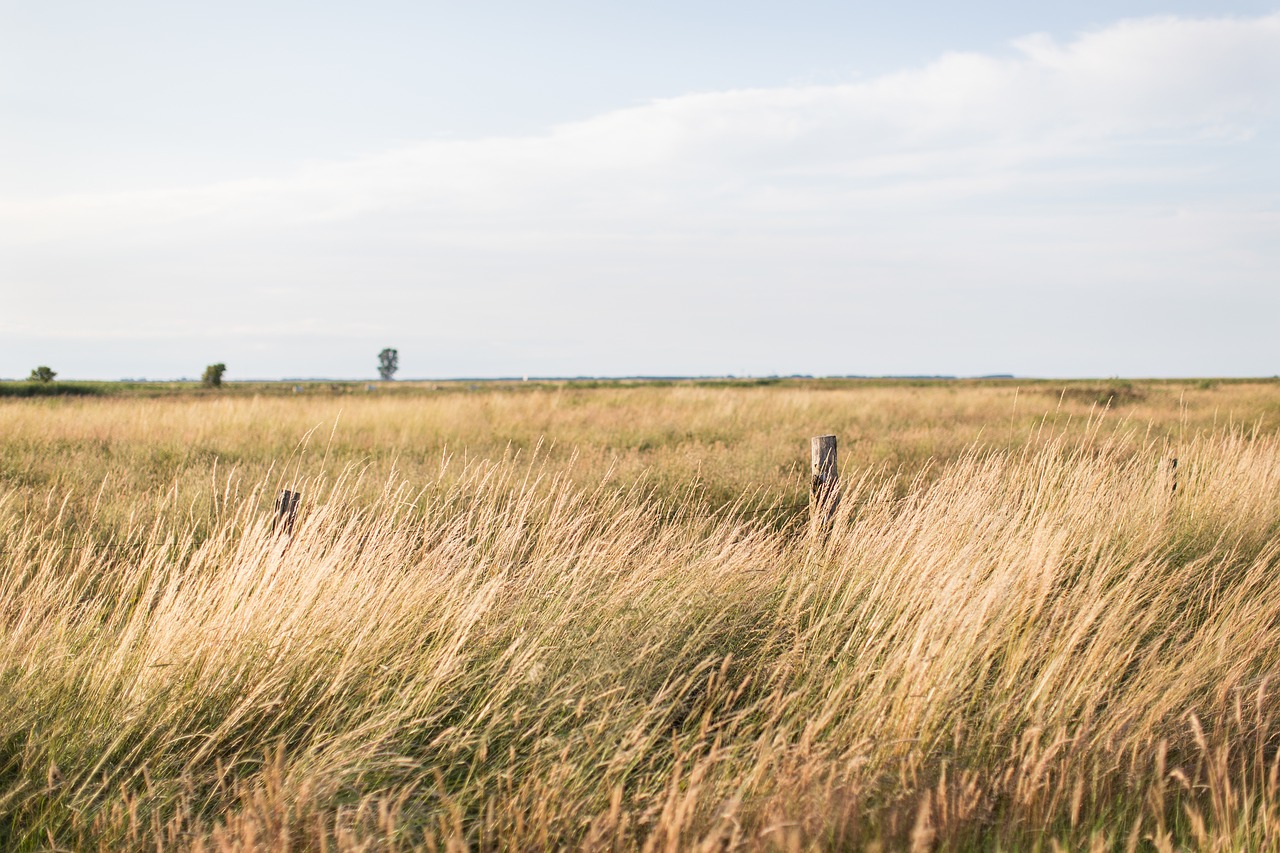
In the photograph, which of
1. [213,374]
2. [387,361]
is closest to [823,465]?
[213,374]

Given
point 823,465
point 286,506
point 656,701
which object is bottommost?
point 656,701

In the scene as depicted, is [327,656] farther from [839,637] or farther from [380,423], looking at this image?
[380,423]

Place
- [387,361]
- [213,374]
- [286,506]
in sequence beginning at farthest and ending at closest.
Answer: [387,361] < [213,374] < [286,506]

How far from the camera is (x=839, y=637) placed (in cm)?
330

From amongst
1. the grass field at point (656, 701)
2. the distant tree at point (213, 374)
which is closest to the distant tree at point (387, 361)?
the distant tree at point (213, 374)

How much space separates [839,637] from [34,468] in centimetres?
892

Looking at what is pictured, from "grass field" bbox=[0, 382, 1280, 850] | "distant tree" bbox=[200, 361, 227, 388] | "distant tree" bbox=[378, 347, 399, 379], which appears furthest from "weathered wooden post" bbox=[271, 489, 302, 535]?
"distant tree" bbox=[378, 347, 399, 379]

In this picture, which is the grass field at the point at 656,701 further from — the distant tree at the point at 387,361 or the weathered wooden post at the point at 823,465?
the distant tree at the point at 387,361

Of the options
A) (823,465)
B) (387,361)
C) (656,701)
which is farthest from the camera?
(387,361)

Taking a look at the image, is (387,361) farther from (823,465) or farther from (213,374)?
(823,465)

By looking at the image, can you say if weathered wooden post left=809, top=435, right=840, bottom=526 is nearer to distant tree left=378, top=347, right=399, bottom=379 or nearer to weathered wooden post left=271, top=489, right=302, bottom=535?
weathered wooden post left=271, top=489, right=302, bottom=535

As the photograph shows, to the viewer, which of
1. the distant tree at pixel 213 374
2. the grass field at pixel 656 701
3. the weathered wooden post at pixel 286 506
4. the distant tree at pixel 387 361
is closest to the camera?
the grass field at pixel 656 701

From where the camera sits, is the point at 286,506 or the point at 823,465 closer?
the point at 286,506

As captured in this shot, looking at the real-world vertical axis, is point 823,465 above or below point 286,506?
above
